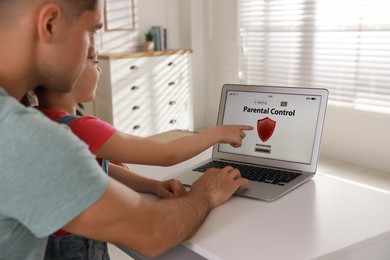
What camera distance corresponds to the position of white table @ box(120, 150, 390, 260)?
37.8 inches

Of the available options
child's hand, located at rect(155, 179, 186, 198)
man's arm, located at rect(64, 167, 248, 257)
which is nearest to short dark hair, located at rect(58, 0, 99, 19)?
man's arm, located at rect(64, 167, 248, 257)

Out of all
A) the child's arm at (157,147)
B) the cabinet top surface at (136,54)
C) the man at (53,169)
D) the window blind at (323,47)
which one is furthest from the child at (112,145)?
the cabinet top surface at (136,54)

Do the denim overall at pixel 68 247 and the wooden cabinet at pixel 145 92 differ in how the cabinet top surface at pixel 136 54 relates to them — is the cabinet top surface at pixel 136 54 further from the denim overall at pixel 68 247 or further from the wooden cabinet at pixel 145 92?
the denim overall at pixel 68 247

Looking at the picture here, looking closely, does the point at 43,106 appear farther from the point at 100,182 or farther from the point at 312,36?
the point at 312,36

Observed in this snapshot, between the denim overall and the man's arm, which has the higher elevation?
the man's arm

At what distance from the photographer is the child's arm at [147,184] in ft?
4.19

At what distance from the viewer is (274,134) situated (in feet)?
4.96

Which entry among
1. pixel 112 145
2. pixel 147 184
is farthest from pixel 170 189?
pixel 112 145

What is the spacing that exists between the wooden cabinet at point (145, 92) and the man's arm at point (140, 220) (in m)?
3.39

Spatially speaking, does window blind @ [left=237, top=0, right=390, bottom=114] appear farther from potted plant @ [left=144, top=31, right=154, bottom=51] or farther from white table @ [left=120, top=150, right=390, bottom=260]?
white table @ [left=120, top=150, right=390, bottom=260]

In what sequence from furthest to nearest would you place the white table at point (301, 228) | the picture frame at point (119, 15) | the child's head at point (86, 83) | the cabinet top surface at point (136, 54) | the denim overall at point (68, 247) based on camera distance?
the picture frame at point (119, 15) → the cabinet top surface at point (136, 54) → the child's head at point (86, 83) → the denim overall at point (68, 247) → the white table at point (301, 228)

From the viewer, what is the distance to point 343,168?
154 inches

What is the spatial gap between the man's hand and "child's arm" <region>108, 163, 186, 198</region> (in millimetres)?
73

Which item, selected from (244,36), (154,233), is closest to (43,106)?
(154,233)
